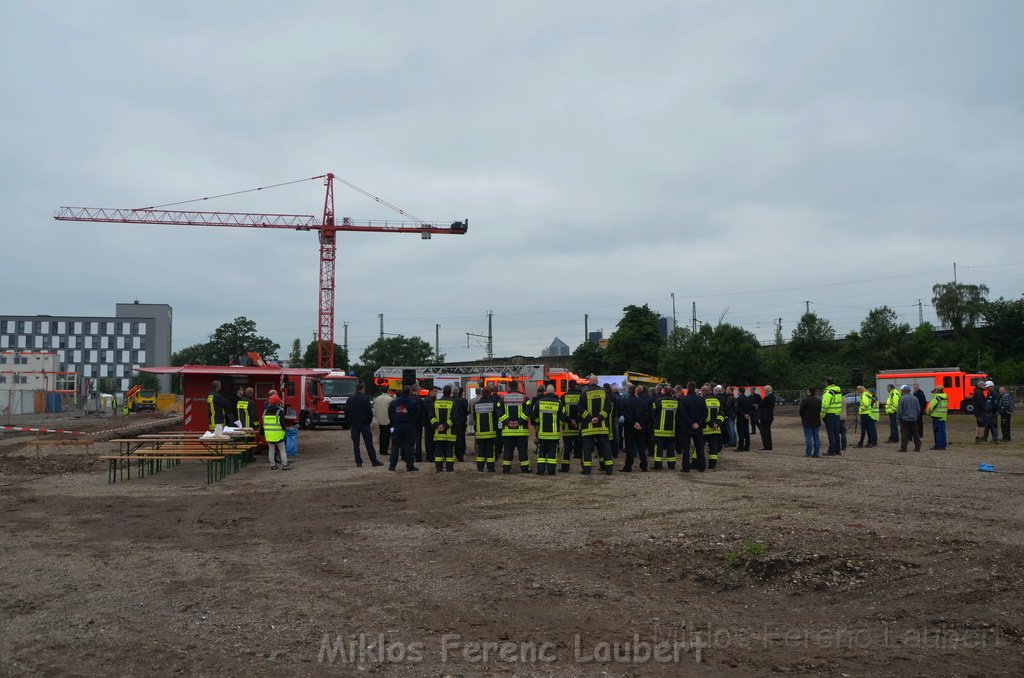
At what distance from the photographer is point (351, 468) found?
1677cm

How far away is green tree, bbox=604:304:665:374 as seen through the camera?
7144cm

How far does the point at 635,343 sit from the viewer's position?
2835 inches

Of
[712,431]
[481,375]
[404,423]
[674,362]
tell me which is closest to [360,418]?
[404,423]

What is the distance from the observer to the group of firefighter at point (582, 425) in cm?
1438

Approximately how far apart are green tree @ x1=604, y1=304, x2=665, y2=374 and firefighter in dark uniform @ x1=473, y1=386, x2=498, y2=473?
186ft

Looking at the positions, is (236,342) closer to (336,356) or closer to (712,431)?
(336,356)

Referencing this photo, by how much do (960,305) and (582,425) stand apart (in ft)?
251

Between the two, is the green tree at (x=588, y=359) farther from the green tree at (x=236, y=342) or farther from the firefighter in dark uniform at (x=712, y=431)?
the firefighter in dark uniform at (x=712, y=431)

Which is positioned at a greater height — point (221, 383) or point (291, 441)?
point (221, 383)

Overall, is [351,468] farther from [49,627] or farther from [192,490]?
[49,627]

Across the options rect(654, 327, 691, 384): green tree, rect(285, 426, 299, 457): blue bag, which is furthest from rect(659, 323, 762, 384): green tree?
rect(285, 426, 299, 457): blue bag

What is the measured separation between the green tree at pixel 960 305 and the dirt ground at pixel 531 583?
245ft

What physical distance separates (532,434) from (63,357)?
357ft

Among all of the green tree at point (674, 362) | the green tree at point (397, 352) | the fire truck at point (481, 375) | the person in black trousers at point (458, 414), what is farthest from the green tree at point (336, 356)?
the person in black trousers at point (458, 414)
